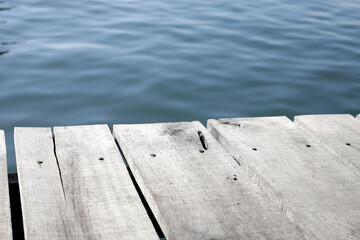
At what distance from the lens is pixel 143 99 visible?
4008 millimetres

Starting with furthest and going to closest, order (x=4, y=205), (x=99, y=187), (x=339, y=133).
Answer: (x=339, y=133) → (x=99, y=187) → (x=4, y=205)

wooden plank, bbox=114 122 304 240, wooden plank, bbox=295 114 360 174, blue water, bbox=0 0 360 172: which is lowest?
blue water, bbox=0 0 360 172

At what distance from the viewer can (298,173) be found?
164 cm

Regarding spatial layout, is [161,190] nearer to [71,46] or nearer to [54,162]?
[54,162]

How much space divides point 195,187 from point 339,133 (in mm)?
755

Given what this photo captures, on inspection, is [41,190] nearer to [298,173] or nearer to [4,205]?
[4,205]

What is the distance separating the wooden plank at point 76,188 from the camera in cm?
130

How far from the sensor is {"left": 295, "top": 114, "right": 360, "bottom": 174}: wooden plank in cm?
179

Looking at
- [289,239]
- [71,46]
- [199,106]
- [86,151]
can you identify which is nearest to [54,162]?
[86,151]

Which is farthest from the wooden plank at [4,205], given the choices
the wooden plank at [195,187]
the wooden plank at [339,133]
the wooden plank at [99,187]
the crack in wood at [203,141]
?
the wooden plank at [339,133]

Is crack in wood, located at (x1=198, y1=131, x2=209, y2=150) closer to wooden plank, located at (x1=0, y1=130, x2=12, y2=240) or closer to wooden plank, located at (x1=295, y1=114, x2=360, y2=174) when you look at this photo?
wooden plank, located at (x1=295, y1=114, x2=360, y2=174)

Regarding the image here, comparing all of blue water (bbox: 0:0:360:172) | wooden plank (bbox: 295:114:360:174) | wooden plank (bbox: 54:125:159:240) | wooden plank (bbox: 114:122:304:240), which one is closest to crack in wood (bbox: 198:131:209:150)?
wooden plank (bbox: 114:122:304:240)

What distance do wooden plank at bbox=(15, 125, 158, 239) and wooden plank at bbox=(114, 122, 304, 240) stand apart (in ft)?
0.19

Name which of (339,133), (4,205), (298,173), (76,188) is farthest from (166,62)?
(4,205)
